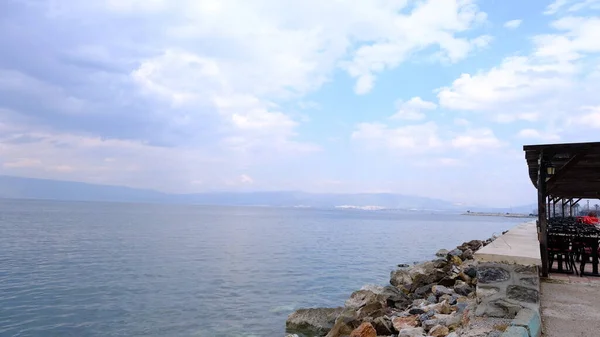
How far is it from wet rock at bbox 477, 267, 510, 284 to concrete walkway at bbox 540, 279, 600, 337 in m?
0.66

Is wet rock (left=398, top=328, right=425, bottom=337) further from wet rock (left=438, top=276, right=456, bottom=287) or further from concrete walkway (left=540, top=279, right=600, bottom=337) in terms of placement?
wet rock (left=438, top=276, right=456, bottom=287)

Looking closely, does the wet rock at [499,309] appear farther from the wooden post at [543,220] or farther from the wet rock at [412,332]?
the wooden post at [543,220]

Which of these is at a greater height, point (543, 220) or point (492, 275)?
point (543, 220)

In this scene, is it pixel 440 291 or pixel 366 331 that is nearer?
pixel 366 331

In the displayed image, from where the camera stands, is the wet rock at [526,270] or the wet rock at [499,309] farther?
the wet rock at [526,270]

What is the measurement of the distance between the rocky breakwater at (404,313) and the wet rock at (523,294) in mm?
630

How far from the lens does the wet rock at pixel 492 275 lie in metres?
6.81

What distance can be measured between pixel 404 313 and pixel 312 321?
306cm

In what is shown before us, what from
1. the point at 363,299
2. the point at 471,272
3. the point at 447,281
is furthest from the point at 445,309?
the point at 363,299

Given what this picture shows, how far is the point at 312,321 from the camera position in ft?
40.4

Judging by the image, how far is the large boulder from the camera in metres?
12.0

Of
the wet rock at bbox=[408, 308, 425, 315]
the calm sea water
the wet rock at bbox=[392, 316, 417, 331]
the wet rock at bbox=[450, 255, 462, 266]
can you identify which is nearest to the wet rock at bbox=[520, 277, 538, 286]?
the wet rock at bbox=[392, 316, 417, 331]

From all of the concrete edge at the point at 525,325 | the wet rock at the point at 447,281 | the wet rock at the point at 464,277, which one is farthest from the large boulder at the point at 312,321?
the concrete edge at the point at 525,325

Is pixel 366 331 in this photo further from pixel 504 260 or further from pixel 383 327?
pixel 504 260
